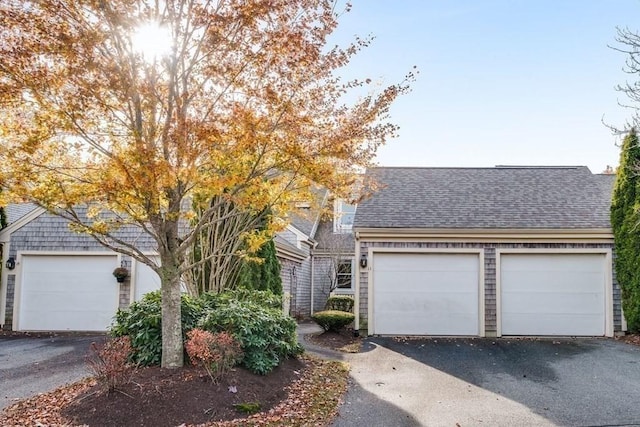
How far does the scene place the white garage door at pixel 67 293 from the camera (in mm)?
12977

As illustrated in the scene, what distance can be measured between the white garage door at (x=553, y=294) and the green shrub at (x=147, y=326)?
25.5ft

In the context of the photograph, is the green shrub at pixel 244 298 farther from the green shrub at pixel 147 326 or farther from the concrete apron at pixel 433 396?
the concrete apron at pixel 433 396

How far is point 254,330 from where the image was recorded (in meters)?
7.13

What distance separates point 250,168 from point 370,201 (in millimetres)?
6971

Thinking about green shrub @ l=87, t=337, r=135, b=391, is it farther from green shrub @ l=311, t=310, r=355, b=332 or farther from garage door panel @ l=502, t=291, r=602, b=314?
garage door panel @ l=502, t=291, r=602, b=314

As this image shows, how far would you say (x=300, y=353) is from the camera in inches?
330

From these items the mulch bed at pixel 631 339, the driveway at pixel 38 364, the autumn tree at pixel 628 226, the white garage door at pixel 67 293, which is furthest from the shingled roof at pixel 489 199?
the white garage door at pixel 67 293

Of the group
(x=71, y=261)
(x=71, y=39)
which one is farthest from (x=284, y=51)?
(x=71, y=261)

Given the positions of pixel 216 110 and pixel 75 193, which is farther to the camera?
pixel 216 110

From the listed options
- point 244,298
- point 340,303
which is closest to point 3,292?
point 244,298

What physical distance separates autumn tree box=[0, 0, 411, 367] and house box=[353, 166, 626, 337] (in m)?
5.61

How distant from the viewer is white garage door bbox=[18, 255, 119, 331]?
12977mm

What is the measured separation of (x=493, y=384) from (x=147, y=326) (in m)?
5.17

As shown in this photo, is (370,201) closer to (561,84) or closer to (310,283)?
(561,84)
